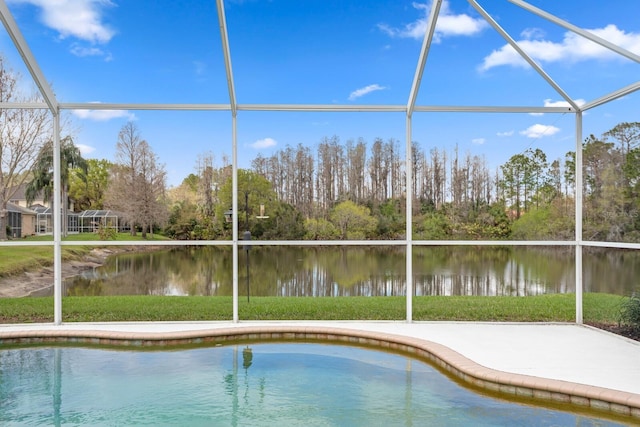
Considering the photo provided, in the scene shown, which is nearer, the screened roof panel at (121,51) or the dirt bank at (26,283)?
the dirt bank at (26,283)

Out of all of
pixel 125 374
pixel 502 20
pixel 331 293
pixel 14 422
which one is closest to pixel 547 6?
pixel 502 20

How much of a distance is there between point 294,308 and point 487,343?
10.1 feet

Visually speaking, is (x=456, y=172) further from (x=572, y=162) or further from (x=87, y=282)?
(x=87, y=282)

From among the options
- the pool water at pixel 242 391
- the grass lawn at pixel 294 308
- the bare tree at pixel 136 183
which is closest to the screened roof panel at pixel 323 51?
the bare tree at pixel 136 183

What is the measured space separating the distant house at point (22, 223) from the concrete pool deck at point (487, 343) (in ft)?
4.20

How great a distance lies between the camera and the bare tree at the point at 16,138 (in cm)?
738

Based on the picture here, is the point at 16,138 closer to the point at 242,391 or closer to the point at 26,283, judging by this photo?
the point at 26,283

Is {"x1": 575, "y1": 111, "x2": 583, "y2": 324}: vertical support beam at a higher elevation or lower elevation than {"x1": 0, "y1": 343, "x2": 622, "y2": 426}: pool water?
higher

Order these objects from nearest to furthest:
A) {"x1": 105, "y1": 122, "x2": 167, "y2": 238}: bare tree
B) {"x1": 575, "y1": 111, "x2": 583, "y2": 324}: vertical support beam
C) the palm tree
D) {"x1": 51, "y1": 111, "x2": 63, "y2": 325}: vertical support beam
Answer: {"x1": 51, "y1": 111, "x2": 63, "y2": 325}: vertical support beam, {"x1": 575, "y1": 111, "x2": 583, "y2": 324}: vertical support beam, the palm tree, {"x1": 105, "y1": 122, "x2": 167, "y2": 238}: bare tree

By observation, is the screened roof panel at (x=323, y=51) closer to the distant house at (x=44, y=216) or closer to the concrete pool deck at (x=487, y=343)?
the distant house at (x=44, y=216)

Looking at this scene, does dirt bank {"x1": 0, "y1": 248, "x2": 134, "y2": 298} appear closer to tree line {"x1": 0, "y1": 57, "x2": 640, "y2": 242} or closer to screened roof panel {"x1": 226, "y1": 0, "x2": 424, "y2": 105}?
tree line {"x1": 0, "y1": 57, "x2": 640, "y2": 242}

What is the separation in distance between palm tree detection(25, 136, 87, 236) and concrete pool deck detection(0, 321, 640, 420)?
1.77 meters

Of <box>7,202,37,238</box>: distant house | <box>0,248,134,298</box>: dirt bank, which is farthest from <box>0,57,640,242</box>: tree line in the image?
<box>0,248,134,298</box>: dirt bank

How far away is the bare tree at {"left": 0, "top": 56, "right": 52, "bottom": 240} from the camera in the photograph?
738 centimetres
